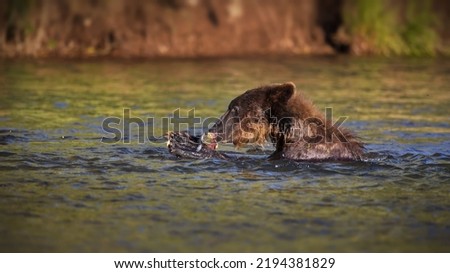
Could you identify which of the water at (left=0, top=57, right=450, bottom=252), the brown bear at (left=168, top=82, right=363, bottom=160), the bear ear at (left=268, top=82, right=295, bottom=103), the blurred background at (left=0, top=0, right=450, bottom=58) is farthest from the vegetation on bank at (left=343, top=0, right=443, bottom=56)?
the bear ear at (left=268, top=82, right=295, bottom=103)

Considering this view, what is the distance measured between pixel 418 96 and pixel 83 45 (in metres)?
8.19

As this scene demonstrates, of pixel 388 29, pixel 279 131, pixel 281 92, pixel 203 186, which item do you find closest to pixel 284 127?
pixel 279 131

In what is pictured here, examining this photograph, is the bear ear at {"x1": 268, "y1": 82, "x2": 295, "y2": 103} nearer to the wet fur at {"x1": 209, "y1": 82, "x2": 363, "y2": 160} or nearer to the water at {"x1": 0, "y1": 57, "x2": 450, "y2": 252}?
the wet fur at {"x1": 209, "y1": 82, "x2": 363, "y2": 160}

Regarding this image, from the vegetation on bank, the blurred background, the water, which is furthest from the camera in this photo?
the vegetation on bank

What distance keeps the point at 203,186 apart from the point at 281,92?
5.42 ft

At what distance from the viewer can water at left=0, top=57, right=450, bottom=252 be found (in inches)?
259

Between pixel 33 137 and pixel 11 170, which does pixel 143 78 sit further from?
pixel 11 170

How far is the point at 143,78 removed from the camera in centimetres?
1705

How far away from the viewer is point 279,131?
9.34m

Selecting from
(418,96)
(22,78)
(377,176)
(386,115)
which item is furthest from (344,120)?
(22,78)

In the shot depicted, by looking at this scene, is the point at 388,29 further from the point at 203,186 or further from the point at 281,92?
the point at 203,186

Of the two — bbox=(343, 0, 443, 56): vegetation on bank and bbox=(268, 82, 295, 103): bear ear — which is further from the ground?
bbox=(343, 0, 443, 56): vegetation on bank

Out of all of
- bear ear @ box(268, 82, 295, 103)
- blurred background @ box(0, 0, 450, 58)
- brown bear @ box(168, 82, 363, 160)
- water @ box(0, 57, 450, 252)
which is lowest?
water @ box(0, 57, 450, 252)

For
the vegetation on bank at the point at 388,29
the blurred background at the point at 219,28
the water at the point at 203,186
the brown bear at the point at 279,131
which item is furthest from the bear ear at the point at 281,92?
the vegetation on bank at the point at 388,29
